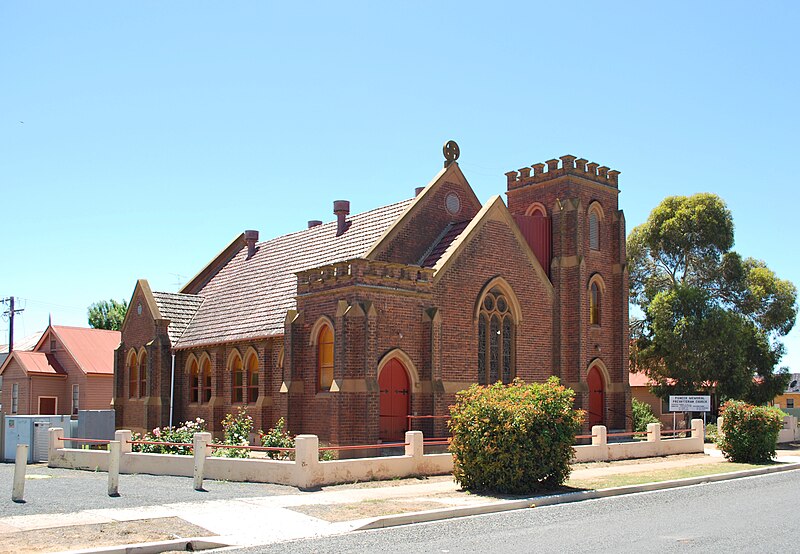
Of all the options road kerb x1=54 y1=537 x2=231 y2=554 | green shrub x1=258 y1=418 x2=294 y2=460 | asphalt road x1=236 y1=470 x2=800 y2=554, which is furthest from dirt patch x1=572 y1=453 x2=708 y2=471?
road kerb x1=54 y1=537 x2=231 y2=554

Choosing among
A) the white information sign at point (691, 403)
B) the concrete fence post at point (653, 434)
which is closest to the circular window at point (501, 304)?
the concrete fence post at point (653, 434)

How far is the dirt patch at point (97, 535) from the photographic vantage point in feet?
37.2

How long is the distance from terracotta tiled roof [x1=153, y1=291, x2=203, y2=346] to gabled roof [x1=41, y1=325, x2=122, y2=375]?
997cm

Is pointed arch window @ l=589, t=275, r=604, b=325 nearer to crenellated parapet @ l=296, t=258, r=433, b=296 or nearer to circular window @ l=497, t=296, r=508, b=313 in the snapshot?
circular window @ l=497, t=296, r=508, b=313

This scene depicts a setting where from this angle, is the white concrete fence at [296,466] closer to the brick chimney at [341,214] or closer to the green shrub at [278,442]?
the green shrub at [278,442]

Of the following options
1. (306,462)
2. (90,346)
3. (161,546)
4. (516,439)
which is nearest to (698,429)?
(516,439)

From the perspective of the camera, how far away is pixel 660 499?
17016 millimetres

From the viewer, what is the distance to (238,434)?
90.5 feet

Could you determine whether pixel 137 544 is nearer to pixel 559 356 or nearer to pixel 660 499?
pixel 660 499

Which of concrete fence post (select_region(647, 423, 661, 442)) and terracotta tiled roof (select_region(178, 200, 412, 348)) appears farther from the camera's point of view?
terracotta tiled roof (select_region(178, 200, 412, 348))

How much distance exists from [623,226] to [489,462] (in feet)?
59.9

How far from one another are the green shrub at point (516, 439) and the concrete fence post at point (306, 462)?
123 inches

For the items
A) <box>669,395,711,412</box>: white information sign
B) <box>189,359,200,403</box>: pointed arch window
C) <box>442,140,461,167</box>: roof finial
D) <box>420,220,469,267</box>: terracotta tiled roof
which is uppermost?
<box>442,140,461,167</box>: roof finial

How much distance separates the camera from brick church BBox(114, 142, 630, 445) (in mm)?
24828
